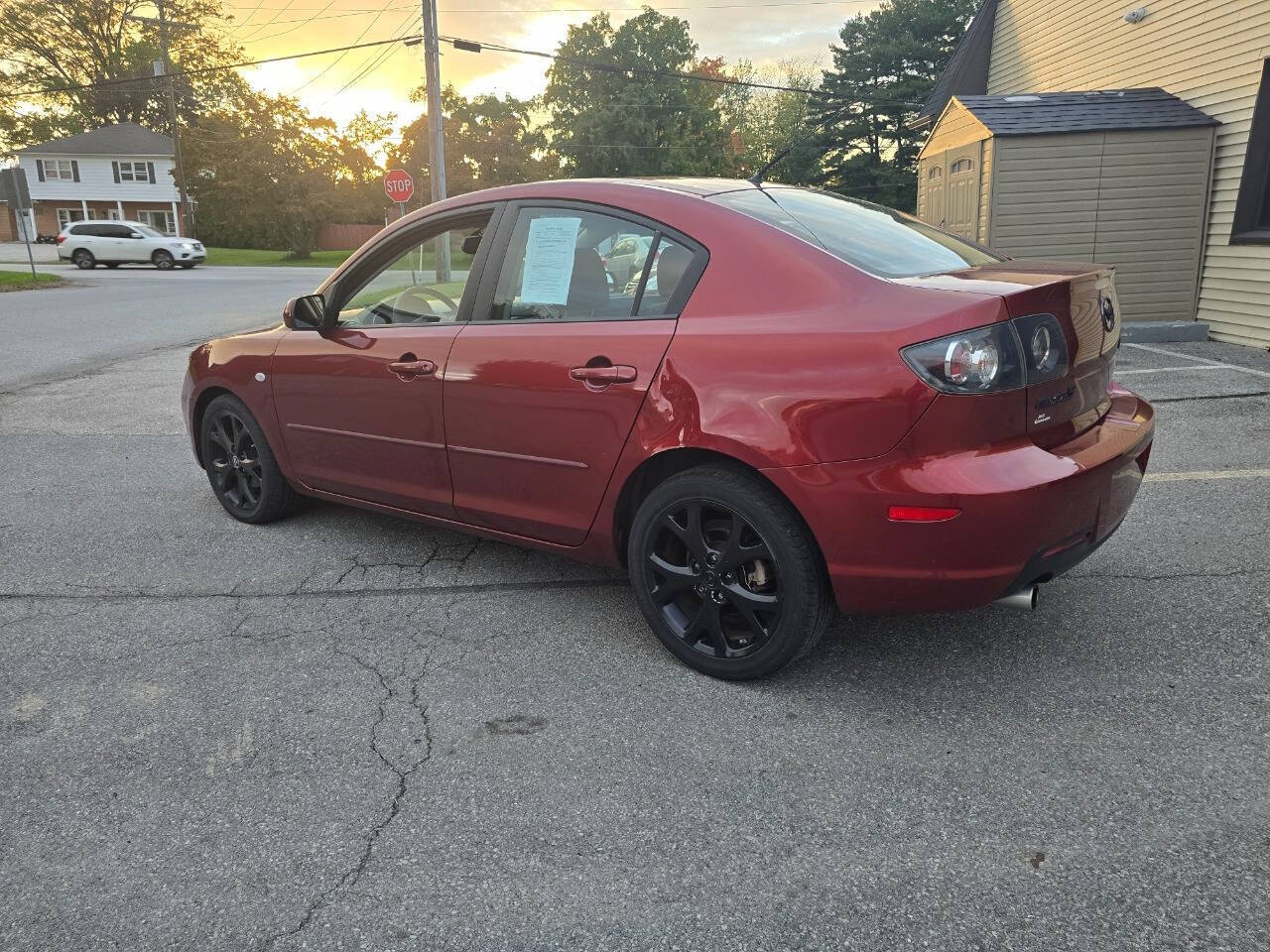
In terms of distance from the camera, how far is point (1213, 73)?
10398 millimetres

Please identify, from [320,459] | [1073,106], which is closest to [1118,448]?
[320,459]

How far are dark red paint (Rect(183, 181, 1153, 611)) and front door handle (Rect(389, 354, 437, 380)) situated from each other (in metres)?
0.01

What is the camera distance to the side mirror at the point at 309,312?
4105 mm

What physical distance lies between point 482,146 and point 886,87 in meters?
25.9

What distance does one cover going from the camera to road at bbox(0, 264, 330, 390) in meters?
11.1

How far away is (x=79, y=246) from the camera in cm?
3188

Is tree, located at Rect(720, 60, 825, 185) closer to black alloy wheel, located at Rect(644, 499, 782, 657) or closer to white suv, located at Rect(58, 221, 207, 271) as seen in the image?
white suv, located at Rect(58, 221, 207, 271)

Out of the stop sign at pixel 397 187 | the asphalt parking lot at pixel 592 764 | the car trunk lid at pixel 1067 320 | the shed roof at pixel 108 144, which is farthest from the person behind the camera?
the shed roof at pixel 108 144

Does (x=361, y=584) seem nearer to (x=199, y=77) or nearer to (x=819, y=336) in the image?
(x=819, y=336)

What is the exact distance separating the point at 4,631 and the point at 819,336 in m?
3.20

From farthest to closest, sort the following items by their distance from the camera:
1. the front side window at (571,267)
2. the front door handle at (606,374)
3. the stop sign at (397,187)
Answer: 1. the stop sign at (397,187)
2. the front side window at (571,267)
3. the front door handle at (606,374)

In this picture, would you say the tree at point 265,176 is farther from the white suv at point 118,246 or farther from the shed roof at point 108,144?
the white suv at point 118,246

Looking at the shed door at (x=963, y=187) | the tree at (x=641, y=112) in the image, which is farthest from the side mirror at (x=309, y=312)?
the tree at (x=641, y=112)

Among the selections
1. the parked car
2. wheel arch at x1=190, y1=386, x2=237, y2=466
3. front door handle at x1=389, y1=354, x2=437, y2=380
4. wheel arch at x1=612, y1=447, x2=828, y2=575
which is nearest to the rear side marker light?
the parked car
